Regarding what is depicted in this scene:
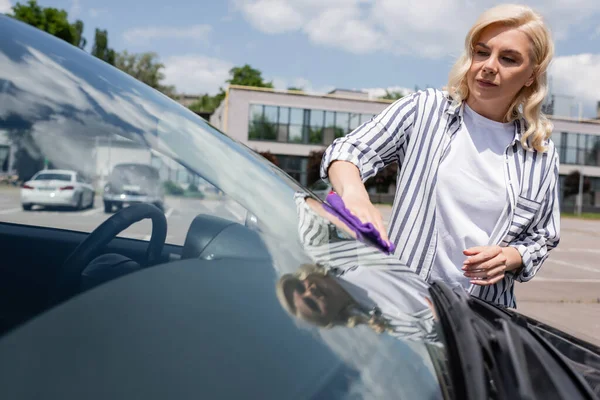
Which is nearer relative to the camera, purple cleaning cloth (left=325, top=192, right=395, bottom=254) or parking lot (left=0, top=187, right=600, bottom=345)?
parking lot (left=0, top=187, right=600, bottom=345)

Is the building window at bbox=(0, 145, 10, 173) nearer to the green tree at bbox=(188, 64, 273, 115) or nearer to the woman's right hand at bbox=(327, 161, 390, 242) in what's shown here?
the woman's right hand at bbox=(327, 161, 390, 242)

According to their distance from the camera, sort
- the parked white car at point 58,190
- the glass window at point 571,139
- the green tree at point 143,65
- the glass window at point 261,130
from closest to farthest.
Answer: the parked white car at point 58,190 < the glass window at point 261,130 < the glass window at point 571,139 < the green tree at point 143,65

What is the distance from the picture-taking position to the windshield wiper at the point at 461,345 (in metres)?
0.97

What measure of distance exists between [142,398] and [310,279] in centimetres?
39

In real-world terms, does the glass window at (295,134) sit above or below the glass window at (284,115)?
below

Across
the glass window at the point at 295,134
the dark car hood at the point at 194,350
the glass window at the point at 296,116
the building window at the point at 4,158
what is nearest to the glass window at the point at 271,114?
the glass window at the point at 296,116

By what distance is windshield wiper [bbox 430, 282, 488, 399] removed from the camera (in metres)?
0.97

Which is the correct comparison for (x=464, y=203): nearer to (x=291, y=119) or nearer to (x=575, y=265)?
(x=575, y=265)

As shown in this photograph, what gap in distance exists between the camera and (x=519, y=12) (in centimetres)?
175

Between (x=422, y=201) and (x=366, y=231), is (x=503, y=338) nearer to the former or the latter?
(x=366, y=231)

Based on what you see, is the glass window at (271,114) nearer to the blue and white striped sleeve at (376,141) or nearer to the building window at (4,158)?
the blue and white striped sleeve at (376,141)

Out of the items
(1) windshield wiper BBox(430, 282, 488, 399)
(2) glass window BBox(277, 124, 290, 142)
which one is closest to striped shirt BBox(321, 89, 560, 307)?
(1) windshield wiper BBox(430, 282, 488, 399)

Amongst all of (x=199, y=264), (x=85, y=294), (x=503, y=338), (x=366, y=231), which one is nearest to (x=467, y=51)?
(x=366, y=231)

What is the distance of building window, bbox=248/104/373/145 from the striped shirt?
37481 millimetres
